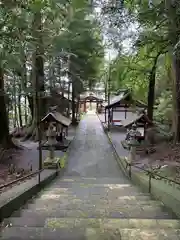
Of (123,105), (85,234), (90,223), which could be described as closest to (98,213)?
(90,223)

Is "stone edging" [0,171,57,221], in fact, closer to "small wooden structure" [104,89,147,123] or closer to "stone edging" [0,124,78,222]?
"stone edging" [0,124,78,222]

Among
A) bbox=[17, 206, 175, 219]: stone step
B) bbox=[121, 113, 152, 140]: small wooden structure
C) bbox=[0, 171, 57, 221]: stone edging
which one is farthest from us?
bbox=[121, 113, 152, 140]: small wooden structure

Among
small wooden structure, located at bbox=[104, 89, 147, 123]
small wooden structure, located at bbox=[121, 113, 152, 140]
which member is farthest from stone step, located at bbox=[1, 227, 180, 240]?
small wooden structure, located at bbox=[104, 89, 147, 123]

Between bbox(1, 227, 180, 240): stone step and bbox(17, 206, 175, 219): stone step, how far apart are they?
93 centimetres

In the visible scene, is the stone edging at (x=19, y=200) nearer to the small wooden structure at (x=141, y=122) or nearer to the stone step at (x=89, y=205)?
the stone step at (x=89, y=205)

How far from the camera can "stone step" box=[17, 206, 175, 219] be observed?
14.5ft

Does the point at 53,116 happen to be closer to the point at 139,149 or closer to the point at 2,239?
the point at 139,149

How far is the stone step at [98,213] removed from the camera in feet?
14.5

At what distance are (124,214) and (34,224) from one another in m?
1.64

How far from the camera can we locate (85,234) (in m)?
3.29

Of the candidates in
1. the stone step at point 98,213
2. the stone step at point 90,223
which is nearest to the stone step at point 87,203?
the stone step at point 98,213

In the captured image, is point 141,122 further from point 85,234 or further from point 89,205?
point 85,234

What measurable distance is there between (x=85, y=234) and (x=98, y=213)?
1.45m

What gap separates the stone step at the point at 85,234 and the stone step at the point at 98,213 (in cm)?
93
